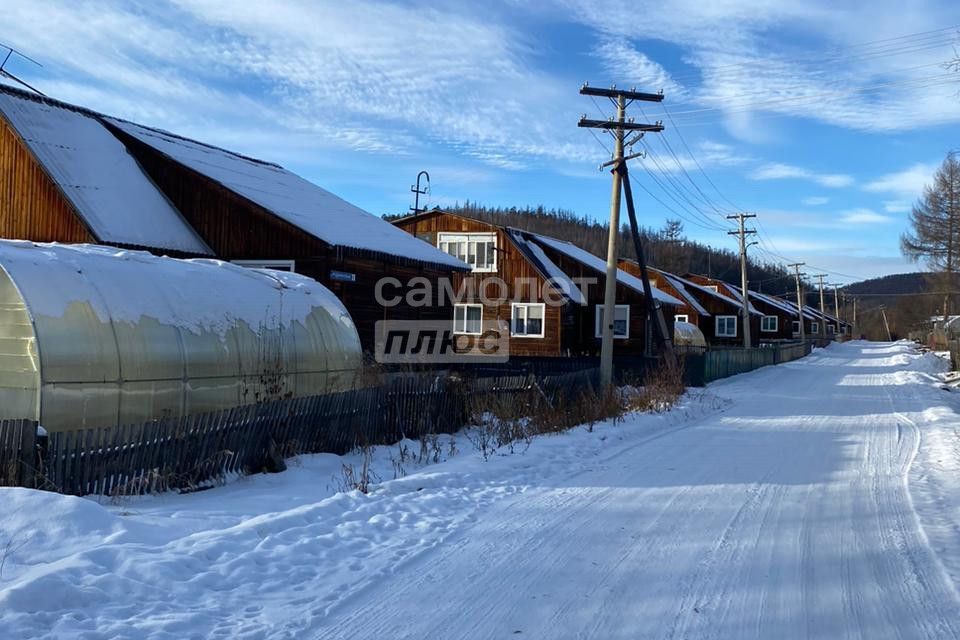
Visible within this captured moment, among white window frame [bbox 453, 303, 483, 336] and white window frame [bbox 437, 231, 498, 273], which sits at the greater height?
white window frame [bbox 437, 231, 498, 273]

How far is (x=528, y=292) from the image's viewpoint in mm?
35094

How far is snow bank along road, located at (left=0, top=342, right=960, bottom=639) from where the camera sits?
4888mm

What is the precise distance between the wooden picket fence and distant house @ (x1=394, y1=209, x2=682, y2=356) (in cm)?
2044

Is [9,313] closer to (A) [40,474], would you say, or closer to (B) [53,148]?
(A) [40,474]

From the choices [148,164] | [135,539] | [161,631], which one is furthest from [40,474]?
[148,164]

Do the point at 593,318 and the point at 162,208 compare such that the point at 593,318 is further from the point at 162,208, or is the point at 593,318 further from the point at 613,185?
the point at 162,208

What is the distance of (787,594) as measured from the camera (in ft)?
18.4

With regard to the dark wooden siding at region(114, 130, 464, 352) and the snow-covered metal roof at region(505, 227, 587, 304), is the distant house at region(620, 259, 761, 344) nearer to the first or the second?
the snow-covered metal roof at region(505, 227, 587, 304)

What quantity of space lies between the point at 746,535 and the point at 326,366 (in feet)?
29.8

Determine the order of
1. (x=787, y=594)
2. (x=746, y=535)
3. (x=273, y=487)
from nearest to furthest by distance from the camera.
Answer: (x=787, y=594) → (x=746, y=535) → (x=273, y=487)

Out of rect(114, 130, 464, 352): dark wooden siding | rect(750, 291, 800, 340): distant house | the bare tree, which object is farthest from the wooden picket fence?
rect(750, 291, 800, 340): distant house

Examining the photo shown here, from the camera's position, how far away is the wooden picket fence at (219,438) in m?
7.64

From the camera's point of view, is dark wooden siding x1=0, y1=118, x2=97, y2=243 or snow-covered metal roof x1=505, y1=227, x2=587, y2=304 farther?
snow-covered metal roof x1=505, y1=227, x2=587, y2=304

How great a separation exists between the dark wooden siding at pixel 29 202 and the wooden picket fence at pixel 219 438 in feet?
34.5
